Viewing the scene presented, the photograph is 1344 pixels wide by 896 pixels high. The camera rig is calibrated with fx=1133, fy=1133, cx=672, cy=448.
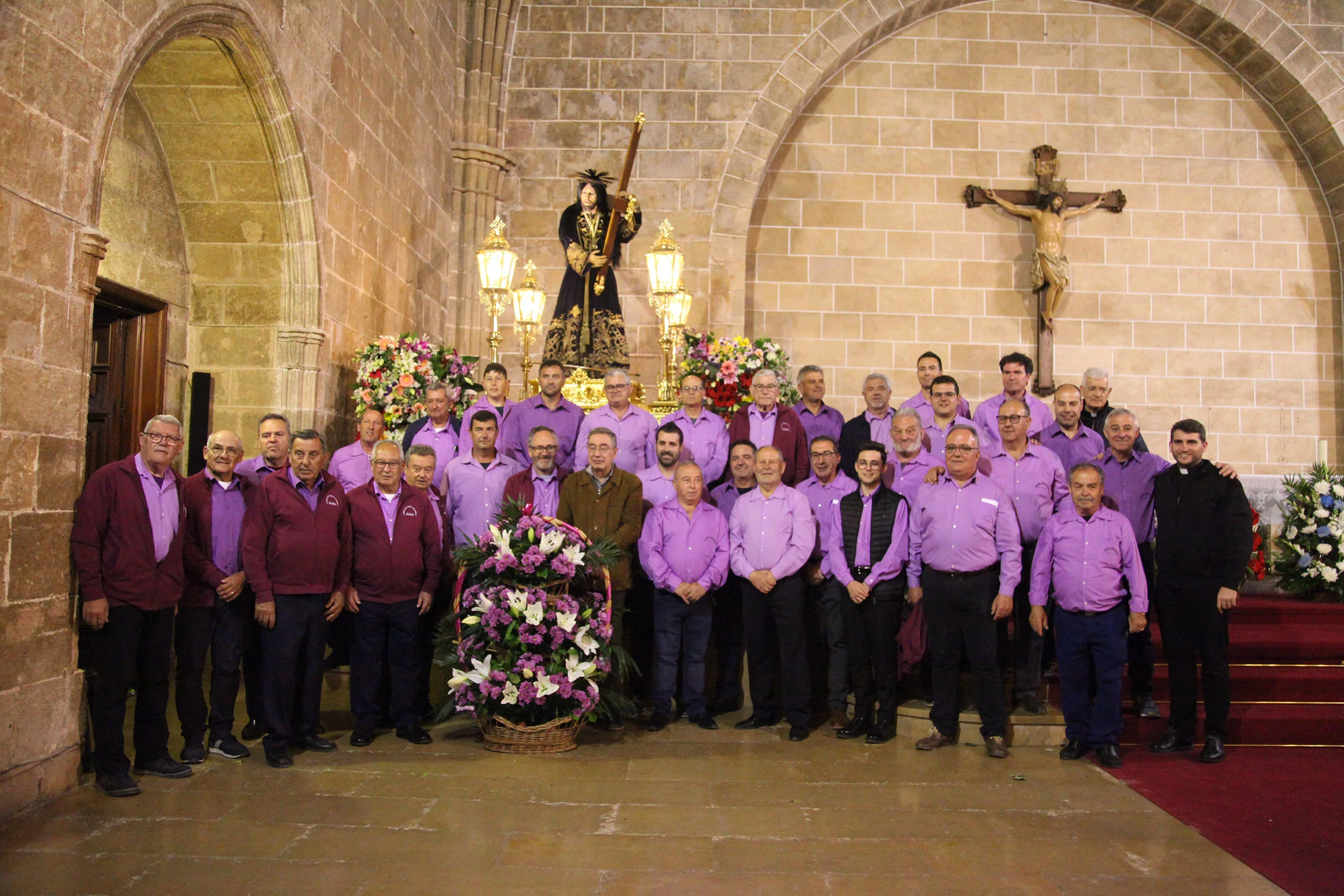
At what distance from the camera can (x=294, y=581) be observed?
5086mm

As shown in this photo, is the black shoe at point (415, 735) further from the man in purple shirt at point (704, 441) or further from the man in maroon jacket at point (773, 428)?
the man in maroon jacket at point (773, 428)

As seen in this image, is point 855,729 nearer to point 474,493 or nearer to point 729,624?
point 729,624

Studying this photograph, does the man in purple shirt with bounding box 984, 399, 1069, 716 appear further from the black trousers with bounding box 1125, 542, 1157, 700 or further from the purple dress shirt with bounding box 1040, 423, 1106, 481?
the black trousers with bounding box 1125, 542, 1157, 700

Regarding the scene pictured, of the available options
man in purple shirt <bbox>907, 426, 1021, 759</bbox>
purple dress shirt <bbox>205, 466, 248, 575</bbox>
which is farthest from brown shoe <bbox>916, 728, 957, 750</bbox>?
purple dress shirt <bbox>205, 466, 248, 575</bbox>

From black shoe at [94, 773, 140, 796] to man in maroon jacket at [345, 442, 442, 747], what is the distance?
112 cm

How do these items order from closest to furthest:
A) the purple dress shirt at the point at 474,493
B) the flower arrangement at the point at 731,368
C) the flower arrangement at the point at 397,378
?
the purple dress shirt at the point at 474,493 < the flower arrangement at the point at 397,378 < the flower arrangement at the point at 731,368

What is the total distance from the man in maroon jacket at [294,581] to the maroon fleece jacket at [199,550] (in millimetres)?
155

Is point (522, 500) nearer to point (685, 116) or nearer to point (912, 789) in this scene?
point (912, 789)

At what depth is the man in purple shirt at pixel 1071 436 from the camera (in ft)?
19.8

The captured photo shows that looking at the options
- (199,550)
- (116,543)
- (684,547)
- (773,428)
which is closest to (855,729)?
(684,547)

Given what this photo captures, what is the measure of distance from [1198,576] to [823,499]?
184cm

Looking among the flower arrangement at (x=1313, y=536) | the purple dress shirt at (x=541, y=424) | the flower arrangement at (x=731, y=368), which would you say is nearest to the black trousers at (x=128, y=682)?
the purple dress shirt at (x=541, y=424)

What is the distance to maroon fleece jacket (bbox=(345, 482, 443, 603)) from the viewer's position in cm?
542

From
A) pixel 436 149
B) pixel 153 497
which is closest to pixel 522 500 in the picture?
pixel 153 497
